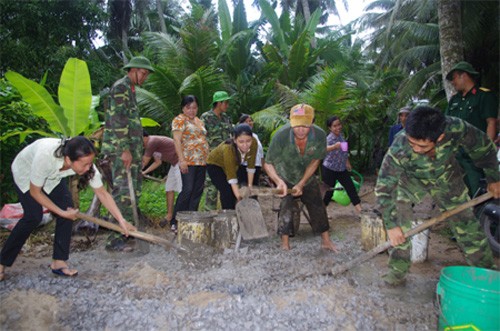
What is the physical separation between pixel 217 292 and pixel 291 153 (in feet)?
5.68

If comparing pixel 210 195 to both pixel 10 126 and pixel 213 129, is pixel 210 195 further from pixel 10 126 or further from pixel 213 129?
pixel 10 126

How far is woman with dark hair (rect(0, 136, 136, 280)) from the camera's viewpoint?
110 inches

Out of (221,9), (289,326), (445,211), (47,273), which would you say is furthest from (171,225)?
Result: (221,9)

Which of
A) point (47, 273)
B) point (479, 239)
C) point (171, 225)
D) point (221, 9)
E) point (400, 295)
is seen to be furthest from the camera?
point (221, 9)

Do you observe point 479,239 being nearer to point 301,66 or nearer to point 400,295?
point 400,295

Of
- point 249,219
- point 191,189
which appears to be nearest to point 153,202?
point 191,189

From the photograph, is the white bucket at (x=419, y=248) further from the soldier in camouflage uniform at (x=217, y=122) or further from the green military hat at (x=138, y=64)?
the green military hat at (x=138, y=64)

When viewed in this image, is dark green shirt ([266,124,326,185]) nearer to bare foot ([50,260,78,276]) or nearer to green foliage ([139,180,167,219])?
bare foot ([50,260,78,276])

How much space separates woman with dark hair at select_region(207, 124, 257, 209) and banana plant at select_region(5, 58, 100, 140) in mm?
1818

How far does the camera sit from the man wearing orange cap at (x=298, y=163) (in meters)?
3.82

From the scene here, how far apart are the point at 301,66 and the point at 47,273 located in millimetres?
8151

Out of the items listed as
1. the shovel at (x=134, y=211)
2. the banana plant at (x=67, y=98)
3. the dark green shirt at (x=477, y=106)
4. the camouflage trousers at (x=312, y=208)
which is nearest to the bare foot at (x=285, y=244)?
the camouflage trousers at (x=312, y=208)

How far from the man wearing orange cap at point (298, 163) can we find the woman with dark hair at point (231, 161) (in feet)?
1.10

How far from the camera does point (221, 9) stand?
11094mm
